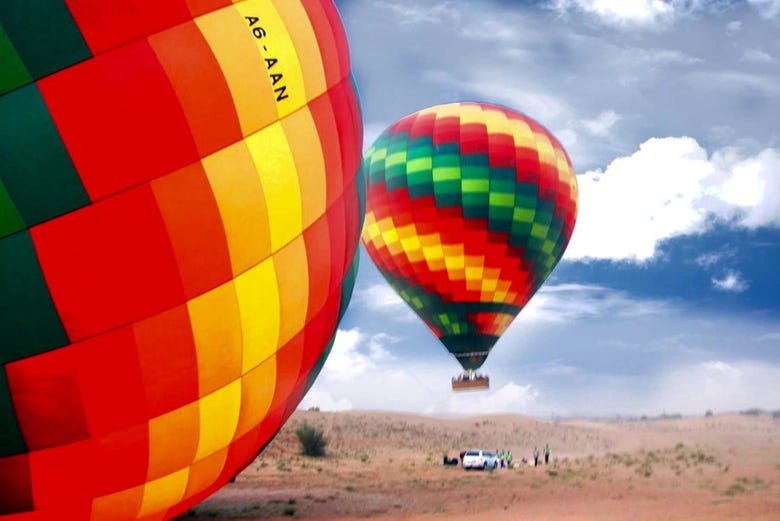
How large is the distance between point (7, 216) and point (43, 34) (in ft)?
4.80

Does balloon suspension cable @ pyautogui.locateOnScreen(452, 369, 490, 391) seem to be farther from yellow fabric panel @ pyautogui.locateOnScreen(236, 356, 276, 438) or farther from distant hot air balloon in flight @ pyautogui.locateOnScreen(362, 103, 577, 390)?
yellow fabric panel @ pyautogui.locateOnScreen(236, 356, 276, 438)

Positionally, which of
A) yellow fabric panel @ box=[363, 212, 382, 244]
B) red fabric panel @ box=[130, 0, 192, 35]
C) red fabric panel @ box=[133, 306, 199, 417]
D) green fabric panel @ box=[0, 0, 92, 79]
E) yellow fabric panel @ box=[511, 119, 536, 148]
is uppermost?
yellow fabric panel @ box=[511, 119, 536, 148]

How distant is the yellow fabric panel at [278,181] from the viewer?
7.62m

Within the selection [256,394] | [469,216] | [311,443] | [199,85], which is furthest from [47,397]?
[311,443]

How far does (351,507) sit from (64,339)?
37.2 ft

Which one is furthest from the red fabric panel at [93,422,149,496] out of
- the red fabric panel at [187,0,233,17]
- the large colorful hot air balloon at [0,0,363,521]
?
the red fabric panel at [187,0,233,17]

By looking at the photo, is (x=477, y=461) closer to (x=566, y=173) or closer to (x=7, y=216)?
(x=566, y=173)

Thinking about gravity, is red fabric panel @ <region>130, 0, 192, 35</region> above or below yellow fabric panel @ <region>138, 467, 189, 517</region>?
above

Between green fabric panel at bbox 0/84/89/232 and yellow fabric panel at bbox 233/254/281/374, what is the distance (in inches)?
65.0

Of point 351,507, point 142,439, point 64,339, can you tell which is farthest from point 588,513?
point 64,339

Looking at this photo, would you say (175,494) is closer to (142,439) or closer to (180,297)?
(142,439)

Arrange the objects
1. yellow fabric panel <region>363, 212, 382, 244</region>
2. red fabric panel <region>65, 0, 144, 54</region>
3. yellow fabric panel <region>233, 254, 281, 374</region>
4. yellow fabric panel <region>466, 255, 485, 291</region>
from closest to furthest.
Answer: red fabric panel <region>65, 0, 144, 54</region>
yellow fabric panel <region>233, 254, 281, 374</region>
yellow fabric panel <region>466, 255, 485, 291</region>
yellow fabric panel <region>363, 212, 382, 244</region>

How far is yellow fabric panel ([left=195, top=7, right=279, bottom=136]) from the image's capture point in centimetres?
735

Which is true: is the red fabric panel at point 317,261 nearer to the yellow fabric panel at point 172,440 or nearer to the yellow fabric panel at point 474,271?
the yellow fabric panel at point 172,440
